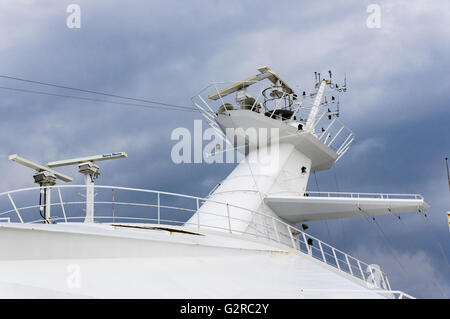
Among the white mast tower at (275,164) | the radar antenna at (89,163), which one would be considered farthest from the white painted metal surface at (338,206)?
the radar antenna at (89,163)

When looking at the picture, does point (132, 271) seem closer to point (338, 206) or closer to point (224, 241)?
point (224, 241)

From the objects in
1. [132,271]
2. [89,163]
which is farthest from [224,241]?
[89,163]

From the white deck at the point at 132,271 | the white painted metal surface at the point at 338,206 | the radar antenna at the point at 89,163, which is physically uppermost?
the radar antenna at the point at 89,163

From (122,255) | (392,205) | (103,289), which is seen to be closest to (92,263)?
(122,255)

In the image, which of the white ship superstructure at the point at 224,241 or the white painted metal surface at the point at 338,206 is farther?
the white painted metal surface at the point at 338,206

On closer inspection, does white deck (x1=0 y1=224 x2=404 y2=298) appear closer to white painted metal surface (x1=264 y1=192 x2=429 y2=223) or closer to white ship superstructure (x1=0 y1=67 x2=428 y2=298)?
white ship superstructure (x1=0 y1=67 x2=428 y2=298)

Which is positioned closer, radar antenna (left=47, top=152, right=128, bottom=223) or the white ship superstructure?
the white ship superstructure

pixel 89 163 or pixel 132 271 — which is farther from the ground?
pixel 89 163

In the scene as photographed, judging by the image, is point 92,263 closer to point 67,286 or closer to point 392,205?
point 67,286

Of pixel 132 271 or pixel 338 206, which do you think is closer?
pixel 132 271

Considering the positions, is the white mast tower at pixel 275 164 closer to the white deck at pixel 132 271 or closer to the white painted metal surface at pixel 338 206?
the white painted metal surface at pixel 338 206

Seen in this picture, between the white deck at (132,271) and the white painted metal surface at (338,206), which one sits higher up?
the white painted metal surface at (338,206)

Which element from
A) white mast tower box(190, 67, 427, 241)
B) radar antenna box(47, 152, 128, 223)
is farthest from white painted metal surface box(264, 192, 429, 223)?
radar antenna box(47, 152, 128, 223)

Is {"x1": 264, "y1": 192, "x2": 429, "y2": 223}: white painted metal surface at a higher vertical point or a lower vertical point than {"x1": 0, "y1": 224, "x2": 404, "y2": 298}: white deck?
higher
